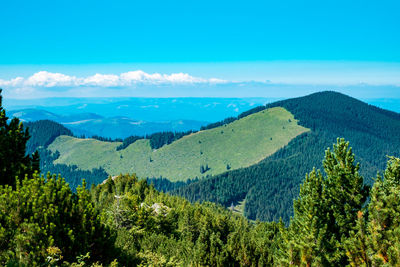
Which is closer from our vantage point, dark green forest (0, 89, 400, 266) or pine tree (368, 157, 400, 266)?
pine tree (368, 157, 400, 266)

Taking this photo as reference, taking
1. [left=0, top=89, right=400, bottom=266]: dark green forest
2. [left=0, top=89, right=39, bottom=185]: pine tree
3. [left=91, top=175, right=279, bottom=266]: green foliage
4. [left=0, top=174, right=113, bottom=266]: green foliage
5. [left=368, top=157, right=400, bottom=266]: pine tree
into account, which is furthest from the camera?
[left=0, top=89, right=39, bottom=185]: pine tree

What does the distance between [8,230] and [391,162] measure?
2975cm

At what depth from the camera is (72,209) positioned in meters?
22.7

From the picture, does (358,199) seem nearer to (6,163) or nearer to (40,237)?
(40,237)

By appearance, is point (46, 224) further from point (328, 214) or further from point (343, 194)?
point (343, 194)

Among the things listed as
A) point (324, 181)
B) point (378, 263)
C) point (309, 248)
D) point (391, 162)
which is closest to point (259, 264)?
point (309, 248)

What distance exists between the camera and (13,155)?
31828 mm

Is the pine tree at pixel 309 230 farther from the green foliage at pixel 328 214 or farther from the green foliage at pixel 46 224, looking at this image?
the green foliage at pixel 46 224

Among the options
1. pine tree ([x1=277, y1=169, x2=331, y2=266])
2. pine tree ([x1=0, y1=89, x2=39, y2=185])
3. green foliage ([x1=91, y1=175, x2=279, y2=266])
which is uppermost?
pine tree ([x1=0, y1=89, x2=39, y2=185])

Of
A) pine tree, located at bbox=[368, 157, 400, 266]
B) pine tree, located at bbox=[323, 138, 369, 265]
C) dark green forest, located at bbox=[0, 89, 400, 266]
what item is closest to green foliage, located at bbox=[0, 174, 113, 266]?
dark green forest, located at bbox=[0, 89, 400, 266]

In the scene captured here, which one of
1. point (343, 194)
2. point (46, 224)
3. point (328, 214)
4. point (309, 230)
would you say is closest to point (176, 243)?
point (309, 230)

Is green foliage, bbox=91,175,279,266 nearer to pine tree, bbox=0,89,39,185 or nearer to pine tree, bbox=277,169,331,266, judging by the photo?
pine tree, bbox=277,169,331,266

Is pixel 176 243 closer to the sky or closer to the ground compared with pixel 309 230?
closer to the ground

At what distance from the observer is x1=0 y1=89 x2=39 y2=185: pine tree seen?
100 ft
